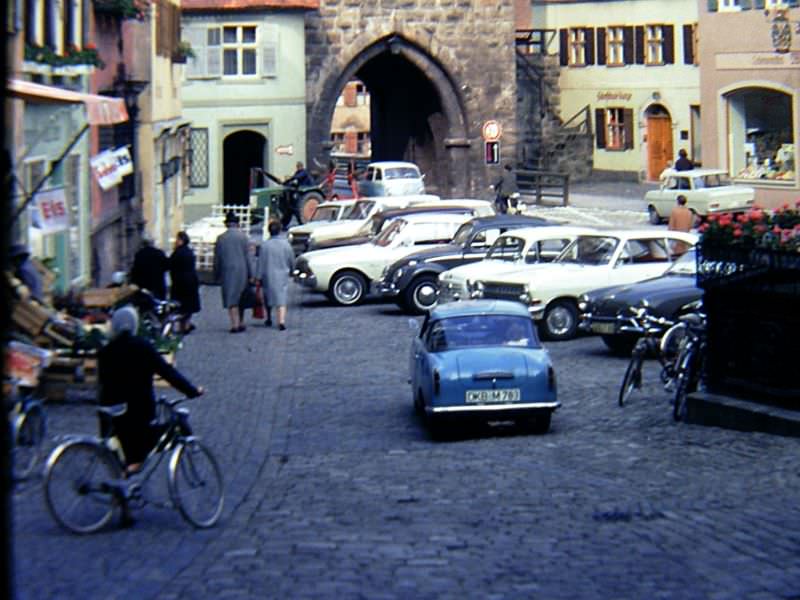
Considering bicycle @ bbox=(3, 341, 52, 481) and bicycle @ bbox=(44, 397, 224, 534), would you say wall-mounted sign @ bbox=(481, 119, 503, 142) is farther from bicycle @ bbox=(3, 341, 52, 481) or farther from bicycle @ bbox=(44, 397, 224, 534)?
bicycle @ bbox=(44, 397, 224, 534)

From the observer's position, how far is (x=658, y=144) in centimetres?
5947

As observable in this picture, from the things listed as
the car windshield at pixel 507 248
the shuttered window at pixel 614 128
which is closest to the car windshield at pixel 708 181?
the shuttered window at pixel 614 128

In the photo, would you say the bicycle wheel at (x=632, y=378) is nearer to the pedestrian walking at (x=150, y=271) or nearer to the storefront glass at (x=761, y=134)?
the pedestrian walking at (x=150, y=271)

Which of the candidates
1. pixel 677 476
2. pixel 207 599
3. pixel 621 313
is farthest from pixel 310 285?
pixel 207 599

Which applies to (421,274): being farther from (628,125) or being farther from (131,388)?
(628,125)

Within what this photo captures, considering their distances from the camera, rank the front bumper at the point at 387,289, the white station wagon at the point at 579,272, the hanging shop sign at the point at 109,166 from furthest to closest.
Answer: the front bumper at the point at 387,289 < the hanging shop sign at the point at 109,166 < the white station wagon at the point at 579,272

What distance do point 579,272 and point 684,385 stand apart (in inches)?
298

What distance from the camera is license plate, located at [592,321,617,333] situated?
2098 centimetres

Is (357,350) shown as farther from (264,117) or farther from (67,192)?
(264,117)

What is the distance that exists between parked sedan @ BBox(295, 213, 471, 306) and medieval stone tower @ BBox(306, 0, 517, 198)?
23.0 metres

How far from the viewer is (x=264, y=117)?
51.3 metres

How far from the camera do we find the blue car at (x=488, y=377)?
1564 centimetres

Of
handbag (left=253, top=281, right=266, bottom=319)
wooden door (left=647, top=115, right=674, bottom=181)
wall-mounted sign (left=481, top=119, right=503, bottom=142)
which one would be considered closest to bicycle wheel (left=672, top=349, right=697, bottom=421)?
handbag (left=253, top=281, right=266, bottom=319)

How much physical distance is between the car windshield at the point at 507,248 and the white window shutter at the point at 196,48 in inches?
1004
